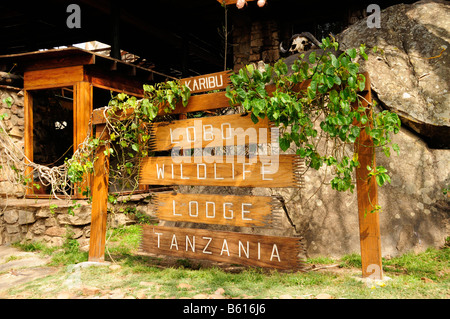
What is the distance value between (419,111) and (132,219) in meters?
5.22

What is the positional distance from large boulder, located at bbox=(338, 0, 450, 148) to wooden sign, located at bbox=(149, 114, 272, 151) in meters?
2.12

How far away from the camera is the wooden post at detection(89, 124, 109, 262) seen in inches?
157

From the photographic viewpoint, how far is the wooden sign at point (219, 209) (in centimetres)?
308

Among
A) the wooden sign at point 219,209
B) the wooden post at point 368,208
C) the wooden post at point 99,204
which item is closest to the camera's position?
the wooden post at point 368,208

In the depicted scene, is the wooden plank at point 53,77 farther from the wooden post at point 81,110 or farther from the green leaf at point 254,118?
the green leaf at point 254,118

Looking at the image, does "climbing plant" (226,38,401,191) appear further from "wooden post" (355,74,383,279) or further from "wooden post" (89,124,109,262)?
"wooden post" (89,124,109,262)

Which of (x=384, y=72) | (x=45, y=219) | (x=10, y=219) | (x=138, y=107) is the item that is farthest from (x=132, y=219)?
(x=384, y=72)

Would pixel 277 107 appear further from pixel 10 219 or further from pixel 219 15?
pixel 219 15

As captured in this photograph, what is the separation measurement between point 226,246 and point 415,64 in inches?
140

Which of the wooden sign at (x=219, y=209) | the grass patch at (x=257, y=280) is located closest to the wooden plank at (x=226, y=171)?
the wooden sign at (x=219, y=209)

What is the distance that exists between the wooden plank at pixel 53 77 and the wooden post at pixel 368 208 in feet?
16.7

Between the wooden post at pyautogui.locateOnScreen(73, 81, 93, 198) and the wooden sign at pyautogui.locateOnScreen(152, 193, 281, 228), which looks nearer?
the wooden sign at pyautogui.locateOnScreen(152, 193, 281, 228)

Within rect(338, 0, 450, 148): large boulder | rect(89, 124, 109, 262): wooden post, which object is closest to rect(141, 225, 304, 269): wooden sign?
rect(89, 124, 109, 262): wooden post

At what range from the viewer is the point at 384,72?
4551mm
